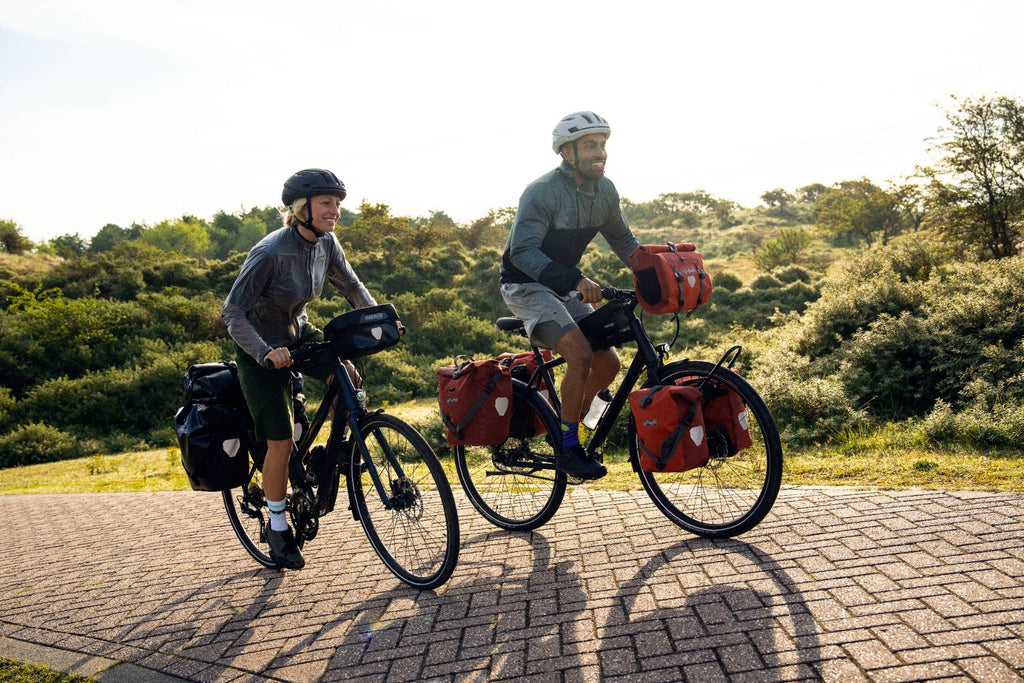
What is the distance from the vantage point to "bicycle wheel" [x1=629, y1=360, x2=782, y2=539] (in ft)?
11.9

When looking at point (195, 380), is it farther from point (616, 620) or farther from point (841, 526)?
point (841, 526)

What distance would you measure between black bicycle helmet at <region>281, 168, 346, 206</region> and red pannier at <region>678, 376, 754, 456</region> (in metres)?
2.23

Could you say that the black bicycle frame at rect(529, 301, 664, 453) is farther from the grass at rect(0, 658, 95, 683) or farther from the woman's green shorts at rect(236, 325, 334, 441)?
the grass at rect(0, 658, 95, 683)

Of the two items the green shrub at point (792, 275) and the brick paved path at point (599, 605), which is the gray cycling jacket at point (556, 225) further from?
the green shrub at point (792, 275)

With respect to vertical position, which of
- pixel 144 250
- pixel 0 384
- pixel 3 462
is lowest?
pixel 3 462

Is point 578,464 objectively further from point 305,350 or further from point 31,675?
point 31,675

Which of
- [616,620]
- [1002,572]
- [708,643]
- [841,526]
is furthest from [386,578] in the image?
[1002,572]

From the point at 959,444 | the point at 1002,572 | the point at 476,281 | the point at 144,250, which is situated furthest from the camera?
the point at 144,250

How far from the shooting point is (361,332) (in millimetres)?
3910

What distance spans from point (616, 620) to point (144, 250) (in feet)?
107

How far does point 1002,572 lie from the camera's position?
3.18 m

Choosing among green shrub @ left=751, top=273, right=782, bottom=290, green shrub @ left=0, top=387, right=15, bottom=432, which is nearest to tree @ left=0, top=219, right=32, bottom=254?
green shrub @ left=0, top=387, right=15, bottom=432

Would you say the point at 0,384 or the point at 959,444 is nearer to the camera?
the point at 959,444

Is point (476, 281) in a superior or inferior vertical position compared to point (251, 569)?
superior
